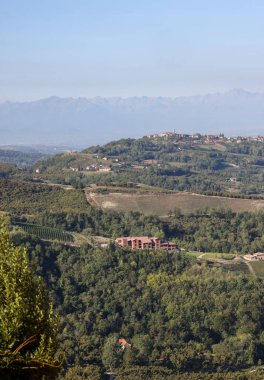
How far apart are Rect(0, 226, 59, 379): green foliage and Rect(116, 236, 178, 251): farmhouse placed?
28049 millimetres

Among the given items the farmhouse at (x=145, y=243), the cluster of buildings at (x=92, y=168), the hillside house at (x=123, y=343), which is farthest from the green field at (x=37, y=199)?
the cluster of buildings at (x=92, y=168)

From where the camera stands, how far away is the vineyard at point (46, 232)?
35.9 m

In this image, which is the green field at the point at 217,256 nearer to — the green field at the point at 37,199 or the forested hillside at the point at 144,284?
the forested hillside at the point at 144,284

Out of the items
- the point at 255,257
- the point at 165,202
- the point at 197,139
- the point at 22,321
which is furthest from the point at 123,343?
the point at 197,139

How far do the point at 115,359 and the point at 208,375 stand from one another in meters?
3.58

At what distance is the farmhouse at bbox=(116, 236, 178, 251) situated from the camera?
1457 inches

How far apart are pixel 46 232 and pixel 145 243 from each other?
20.2 ft

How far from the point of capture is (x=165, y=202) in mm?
48531

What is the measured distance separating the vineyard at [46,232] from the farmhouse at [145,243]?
3.21 meters

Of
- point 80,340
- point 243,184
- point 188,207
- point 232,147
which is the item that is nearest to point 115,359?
point 80,340

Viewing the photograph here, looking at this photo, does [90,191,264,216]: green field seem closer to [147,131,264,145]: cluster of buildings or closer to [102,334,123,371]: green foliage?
[102,334,123,371]: green foliage

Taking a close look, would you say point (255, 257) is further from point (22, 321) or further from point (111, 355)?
point (22, 321)

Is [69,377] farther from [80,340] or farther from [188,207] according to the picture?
[188,207]

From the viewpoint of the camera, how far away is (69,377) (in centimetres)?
1966
